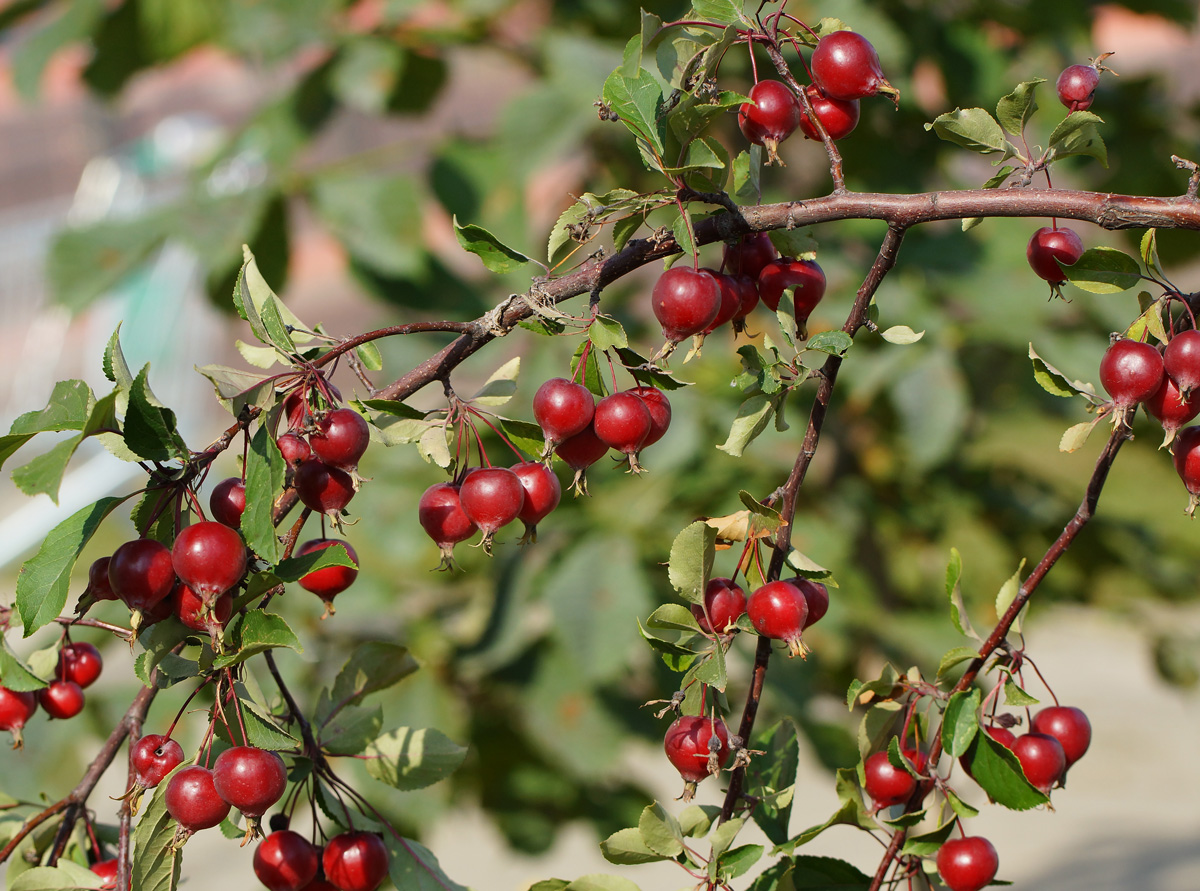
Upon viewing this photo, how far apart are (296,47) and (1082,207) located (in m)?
1.14

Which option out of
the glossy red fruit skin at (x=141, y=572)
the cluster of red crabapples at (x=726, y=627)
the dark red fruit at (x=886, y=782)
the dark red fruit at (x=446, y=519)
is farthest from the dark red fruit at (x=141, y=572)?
the dark red fruit at (x=886, y=782)

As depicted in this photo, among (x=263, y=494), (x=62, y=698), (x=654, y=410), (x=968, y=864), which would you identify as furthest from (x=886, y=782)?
(x=62, y=698)

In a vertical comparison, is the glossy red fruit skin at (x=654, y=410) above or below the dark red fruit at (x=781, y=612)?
above

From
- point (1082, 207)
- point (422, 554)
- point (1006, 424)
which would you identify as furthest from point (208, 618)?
point (1006, 424)

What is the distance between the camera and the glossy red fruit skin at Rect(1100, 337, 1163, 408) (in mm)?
420

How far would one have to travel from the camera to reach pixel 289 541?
18.1 inches

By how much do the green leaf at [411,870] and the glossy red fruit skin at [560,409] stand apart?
0.74ft

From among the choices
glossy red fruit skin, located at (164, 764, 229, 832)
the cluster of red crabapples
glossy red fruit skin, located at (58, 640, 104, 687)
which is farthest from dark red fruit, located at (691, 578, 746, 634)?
glossy red fruit skin, located at (58, 640, 104, 687)

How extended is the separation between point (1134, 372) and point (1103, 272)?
49 millimetres

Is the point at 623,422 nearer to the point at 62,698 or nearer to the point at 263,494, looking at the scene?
the point at 263,494

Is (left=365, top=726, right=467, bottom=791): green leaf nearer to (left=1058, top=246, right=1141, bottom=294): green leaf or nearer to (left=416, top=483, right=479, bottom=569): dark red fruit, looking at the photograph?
(left=416, top=483, right=479, bottom=569): dark red fruit

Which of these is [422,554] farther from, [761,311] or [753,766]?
[753,766]

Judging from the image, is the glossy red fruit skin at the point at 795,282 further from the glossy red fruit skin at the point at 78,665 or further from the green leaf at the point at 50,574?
the glossy red fruit skin at the point at 78,665

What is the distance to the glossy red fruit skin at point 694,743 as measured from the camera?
1.48 feet
